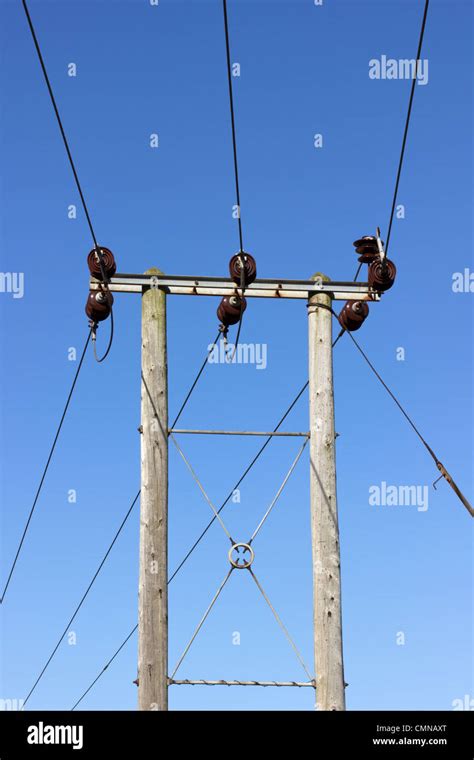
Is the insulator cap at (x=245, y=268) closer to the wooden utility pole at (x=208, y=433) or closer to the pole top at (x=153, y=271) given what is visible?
the wooden utility pole at (x=208, y=433)

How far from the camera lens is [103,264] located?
1215cm

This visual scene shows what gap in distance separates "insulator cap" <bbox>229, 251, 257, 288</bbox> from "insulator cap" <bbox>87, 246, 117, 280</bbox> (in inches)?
45.7

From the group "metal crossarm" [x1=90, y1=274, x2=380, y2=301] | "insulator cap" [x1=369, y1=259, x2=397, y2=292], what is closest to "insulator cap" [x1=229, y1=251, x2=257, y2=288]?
"metal crossarm" [x1=90, y1=274, x2=380, y2=301]

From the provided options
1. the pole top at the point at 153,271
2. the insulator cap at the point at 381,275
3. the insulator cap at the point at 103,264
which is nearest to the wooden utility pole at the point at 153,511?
the pole top at the point at 153,271

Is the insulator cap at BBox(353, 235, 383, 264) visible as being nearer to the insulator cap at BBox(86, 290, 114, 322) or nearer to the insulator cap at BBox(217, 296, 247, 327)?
the insulator cap at BBox(217, 296, 247, 327)

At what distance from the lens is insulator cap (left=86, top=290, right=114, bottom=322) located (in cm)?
1229

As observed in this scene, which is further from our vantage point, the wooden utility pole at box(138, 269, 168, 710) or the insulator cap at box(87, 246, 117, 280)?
the insulator cap at box(87, 246, 117, 280)

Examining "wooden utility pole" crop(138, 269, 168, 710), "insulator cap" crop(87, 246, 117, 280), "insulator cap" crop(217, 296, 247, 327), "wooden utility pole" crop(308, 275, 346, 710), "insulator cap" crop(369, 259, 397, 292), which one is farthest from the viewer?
"insulator cap" crop(369, 259, 397, 292)

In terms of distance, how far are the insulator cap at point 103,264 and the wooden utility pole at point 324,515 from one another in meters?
1.99

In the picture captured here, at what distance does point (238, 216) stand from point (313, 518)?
9.72ft
